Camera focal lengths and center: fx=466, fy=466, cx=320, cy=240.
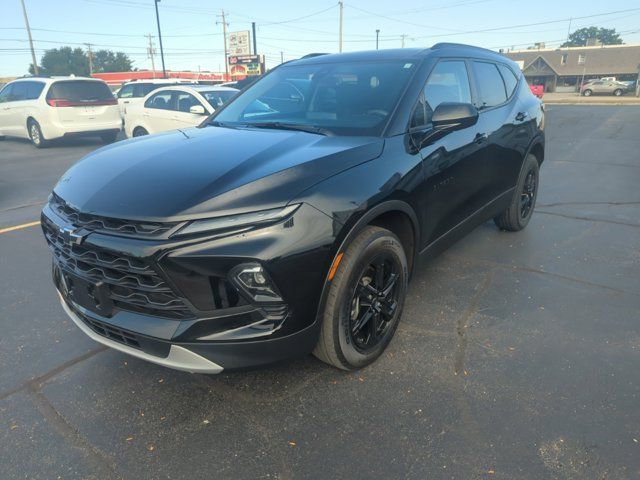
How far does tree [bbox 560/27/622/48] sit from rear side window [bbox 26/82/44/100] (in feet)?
464

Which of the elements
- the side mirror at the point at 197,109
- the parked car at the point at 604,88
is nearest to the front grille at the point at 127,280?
the side mirror at the point at 197,109

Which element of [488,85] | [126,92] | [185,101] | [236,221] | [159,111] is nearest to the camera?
[236,221]

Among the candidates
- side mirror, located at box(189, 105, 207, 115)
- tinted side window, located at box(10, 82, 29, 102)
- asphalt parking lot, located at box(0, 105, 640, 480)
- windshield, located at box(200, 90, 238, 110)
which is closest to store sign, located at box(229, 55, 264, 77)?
tinted side window, located at box(10, 82, 29, 102)

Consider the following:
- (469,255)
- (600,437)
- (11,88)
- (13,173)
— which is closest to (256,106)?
(469,255)

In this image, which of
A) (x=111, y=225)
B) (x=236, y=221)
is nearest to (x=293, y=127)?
(x=236, y=221)

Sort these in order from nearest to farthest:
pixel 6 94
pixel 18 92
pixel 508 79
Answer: pixel 508 79 < pixel 18 92 < pixel 6 94

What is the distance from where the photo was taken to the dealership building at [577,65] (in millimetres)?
65812

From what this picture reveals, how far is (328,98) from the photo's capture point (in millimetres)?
3301

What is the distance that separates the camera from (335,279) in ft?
7.73

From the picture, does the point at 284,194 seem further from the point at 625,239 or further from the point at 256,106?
the point at 625,239

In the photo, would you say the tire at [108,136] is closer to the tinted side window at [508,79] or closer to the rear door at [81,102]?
the rear door at [81,102]

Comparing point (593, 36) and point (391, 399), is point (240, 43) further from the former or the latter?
point (593, 36)

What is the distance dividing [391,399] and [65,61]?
11605 cm

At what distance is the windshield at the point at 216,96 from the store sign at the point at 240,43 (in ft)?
124
